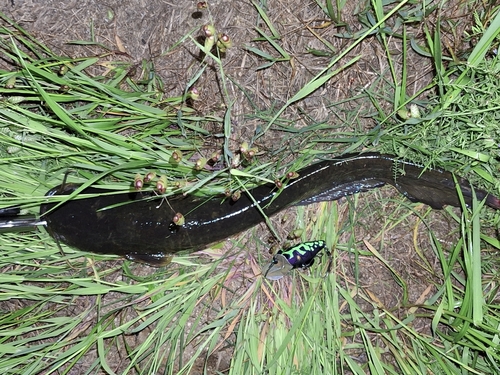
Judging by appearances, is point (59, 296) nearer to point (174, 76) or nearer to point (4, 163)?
point (4, 163)

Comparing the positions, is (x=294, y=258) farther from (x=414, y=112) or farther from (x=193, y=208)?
(x=414, y=112)

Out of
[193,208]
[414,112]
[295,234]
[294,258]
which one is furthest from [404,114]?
[193,208]

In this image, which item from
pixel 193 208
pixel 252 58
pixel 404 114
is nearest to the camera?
pixel 404 114

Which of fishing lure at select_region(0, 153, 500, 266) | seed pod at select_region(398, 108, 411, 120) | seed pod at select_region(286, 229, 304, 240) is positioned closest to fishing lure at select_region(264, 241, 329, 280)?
seed pod at select_region(286, 229, 304, 240)

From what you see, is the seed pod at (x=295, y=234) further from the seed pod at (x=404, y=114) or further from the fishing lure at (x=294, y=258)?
the seed pod at (x=404, y=114)

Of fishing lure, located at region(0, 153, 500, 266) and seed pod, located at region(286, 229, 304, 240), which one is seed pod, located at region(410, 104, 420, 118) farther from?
seed pod, located at region(286, 229, 304, 240)

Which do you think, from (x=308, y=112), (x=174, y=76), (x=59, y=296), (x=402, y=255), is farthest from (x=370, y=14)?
(x=59, y=296)

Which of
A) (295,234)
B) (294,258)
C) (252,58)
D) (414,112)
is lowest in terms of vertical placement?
(294,258)
